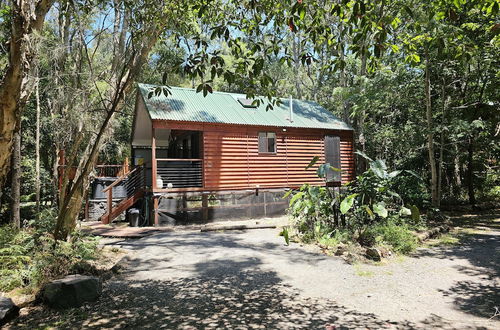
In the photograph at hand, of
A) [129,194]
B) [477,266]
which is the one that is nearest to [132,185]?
[129,194]

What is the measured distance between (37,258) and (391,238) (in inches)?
255

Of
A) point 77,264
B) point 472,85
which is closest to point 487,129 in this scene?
point 472,85

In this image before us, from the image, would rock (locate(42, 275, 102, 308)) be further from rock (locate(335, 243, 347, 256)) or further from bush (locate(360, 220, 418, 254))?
bush (locate(360, 220, 418, 254))

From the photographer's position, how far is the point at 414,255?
6.34 metres

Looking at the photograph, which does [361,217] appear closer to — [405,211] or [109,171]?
[405,211]

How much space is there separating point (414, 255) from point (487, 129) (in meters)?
8.62

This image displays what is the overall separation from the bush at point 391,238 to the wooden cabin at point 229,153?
12.1 feet

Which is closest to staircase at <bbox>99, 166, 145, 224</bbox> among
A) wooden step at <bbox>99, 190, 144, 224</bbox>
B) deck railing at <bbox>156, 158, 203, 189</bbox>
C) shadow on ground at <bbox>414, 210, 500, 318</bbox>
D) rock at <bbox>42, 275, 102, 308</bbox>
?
wooden step at <bbox>99, 190, 144, 224</bbox>

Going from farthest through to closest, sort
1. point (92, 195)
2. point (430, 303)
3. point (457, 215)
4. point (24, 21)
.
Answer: point (92, 195), point (457, 215), point (430, 303), point (24, 21)

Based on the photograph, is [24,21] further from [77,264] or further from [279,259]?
[279,259]

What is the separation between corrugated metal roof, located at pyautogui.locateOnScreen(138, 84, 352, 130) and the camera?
11.9 metres

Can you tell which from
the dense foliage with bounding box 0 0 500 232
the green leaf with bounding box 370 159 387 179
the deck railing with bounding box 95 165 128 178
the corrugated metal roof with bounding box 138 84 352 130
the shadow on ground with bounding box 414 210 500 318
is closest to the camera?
the dense foliage with bounding box 0 0 500 232

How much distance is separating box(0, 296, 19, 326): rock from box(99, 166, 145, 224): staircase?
841 centimetres

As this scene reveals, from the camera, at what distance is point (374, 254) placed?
19.6 feet
